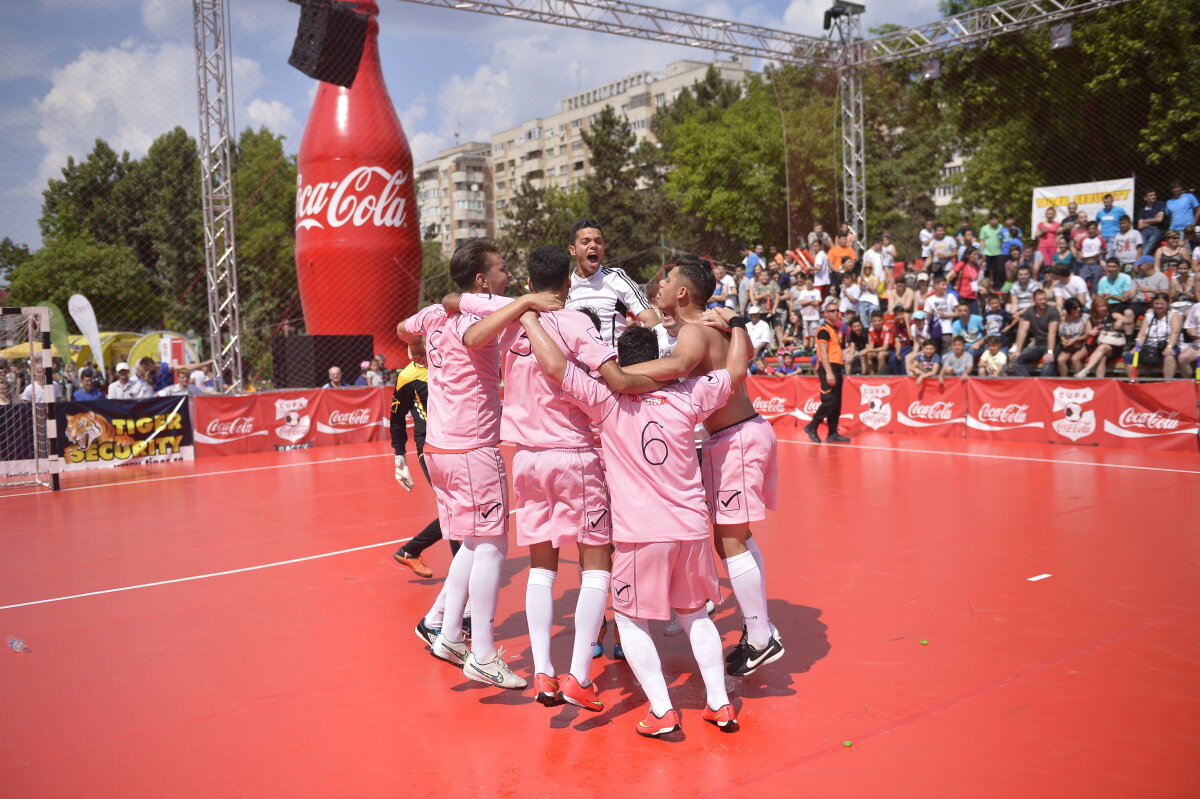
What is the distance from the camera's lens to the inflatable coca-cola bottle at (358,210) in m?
20.9

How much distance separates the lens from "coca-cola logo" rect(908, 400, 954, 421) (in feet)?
48.2

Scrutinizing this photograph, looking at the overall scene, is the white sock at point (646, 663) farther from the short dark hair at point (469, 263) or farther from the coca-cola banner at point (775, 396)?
the coca-cola banner at point (775, 396)

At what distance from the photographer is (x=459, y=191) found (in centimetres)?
9519

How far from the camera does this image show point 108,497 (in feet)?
38.8

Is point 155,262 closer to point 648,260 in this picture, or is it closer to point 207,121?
point 648,260

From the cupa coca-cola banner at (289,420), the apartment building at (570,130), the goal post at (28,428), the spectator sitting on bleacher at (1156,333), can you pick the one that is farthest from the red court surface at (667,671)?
the apartment building at (570,130)

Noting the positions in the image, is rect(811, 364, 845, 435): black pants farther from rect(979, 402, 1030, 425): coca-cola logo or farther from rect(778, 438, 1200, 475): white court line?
rect(979, 402, 1030, 425): coca-cola logo

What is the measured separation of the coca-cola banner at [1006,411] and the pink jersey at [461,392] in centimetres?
1122

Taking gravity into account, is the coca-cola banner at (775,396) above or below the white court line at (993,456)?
above

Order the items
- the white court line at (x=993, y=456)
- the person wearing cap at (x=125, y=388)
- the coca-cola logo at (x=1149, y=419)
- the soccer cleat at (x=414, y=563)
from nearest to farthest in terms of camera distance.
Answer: the soccer cleat at (x=414, y=563), the white court line at (x=993, y=456), the coca-cola logo at (x=1149, y=419), the person wearing cap at (x=125, y=388)

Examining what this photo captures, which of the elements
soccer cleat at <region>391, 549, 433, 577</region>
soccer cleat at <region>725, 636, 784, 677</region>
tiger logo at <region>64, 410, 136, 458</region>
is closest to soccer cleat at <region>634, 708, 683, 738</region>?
soccer cleat at <region>725, 636, 784, 677</region>

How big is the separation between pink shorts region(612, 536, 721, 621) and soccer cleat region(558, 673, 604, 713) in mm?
370

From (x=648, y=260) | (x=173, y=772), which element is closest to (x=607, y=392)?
(x=173, y=772)

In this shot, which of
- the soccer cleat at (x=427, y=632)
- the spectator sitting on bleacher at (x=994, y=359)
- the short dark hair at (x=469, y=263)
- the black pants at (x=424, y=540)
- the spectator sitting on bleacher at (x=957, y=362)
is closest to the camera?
the short dark hair at (x=469, y=263)
